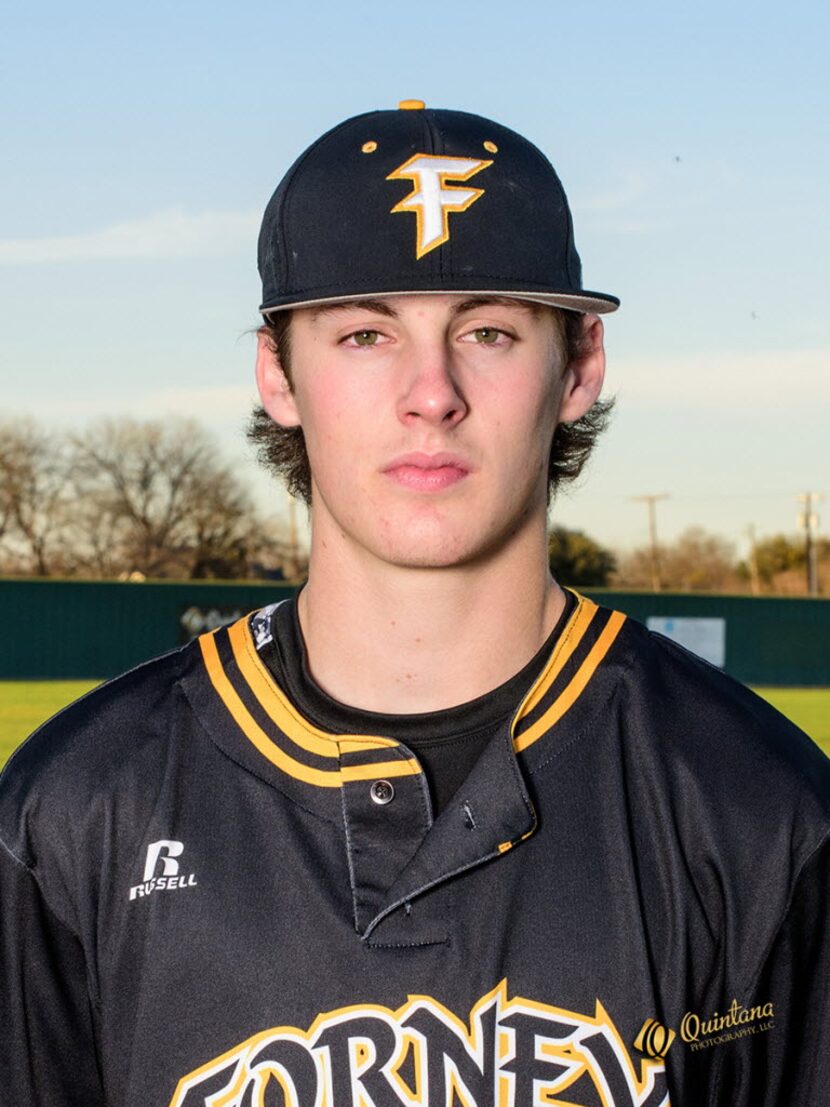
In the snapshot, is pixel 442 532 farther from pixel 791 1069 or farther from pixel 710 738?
pixel 791 1069

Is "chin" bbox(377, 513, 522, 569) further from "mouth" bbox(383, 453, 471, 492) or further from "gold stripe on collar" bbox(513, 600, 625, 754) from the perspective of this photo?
"gold stripe on collar" bbox(513, 600, 625, 754)

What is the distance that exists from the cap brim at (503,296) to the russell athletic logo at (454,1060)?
3.32 ft

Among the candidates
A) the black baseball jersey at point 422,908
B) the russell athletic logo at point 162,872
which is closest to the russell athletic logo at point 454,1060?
the black baseball jersey at point 422,908

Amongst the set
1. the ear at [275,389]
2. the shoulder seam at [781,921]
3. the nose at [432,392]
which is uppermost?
the ear at [275,389]

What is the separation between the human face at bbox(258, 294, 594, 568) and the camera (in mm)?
2219

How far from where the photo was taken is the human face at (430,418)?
2219 millimetres

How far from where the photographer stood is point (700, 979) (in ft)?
7.34

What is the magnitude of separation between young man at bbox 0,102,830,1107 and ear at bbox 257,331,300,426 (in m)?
0.12

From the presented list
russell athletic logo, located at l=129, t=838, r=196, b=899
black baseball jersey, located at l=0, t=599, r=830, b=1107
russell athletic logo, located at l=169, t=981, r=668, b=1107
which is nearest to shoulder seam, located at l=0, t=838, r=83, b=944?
black baseball jersey, located at l=0, t=599, r=830, b=1107

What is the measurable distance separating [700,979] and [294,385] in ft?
3.65

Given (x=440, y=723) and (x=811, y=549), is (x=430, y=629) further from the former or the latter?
(x=811, y=549)

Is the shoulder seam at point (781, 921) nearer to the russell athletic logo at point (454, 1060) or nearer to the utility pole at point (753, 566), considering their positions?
the russell athletic logo at point (454, 1060)

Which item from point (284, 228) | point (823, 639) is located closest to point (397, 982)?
point (284, 228)
